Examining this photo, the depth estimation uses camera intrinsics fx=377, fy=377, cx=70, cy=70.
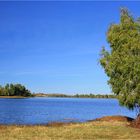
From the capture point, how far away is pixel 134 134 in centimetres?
3105

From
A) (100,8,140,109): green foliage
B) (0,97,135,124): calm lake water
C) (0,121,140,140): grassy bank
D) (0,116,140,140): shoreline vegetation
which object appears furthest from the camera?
(0,97,135,124): calm lake water

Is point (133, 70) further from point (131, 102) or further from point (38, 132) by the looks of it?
point (38, 132)

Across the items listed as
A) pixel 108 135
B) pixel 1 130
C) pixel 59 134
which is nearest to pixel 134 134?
pixel 108 135

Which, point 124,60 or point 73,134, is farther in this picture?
point 124,60

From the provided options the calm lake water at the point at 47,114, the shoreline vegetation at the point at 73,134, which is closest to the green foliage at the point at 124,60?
the shoreline vegetation at the point at 73,134

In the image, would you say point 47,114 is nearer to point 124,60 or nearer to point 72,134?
point 124,60

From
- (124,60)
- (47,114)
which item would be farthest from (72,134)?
(47,114)

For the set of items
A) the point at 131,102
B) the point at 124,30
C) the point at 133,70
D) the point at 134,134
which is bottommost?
the point at 134,134

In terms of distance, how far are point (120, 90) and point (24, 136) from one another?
1391cm

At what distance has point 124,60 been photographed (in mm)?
37906

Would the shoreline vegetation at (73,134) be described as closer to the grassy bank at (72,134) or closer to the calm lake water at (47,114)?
the grassy bank at (72,134)

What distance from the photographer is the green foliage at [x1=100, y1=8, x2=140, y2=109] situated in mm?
37656

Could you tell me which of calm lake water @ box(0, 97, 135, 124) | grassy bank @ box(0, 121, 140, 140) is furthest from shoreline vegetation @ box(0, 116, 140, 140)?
calm lake water @ box(0, 97, 135, 124)

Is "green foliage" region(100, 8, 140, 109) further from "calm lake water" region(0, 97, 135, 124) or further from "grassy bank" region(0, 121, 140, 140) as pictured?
"calm lake water" region(0, 97, 135, 124)
